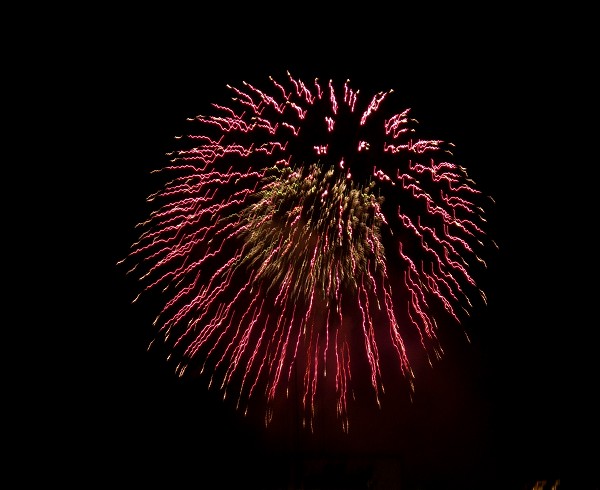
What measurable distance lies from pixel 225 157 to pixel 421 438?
15.5 ft

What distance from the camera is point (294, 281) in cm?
628

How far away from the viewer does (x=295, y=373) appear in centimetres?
770

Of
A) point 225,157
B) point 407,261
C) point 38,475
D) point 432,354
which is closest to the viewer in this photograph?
point 225,157

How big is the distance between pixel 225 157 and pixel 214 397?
3.97 m

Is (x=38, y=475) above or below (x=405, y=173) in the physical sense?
below

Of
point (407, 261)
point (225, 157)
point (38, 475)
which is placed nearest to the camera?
point (225, 157)

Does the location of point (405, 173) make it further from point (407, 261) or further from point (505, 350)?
point (505, 350)

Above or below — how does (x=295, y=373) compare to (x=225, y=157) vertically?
below

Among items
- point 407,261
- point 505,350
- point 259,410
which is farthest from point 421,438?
point 407,261

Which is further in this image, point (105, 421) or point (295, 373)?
point (105, 421)

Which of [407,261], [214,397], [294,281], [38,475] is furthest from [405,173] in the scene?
[38,475]

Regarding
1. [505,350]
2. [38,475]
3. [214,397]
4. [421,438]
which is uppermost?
[505,350]

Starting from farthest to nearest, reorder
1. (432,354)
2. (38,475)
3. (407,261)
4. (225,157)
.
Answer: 1. (432,354)
2. (38,475)
3. (407,261)
4. (225,157)

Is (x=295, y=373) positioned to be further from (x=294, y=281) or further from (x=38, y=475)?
(x=38, y=475)
